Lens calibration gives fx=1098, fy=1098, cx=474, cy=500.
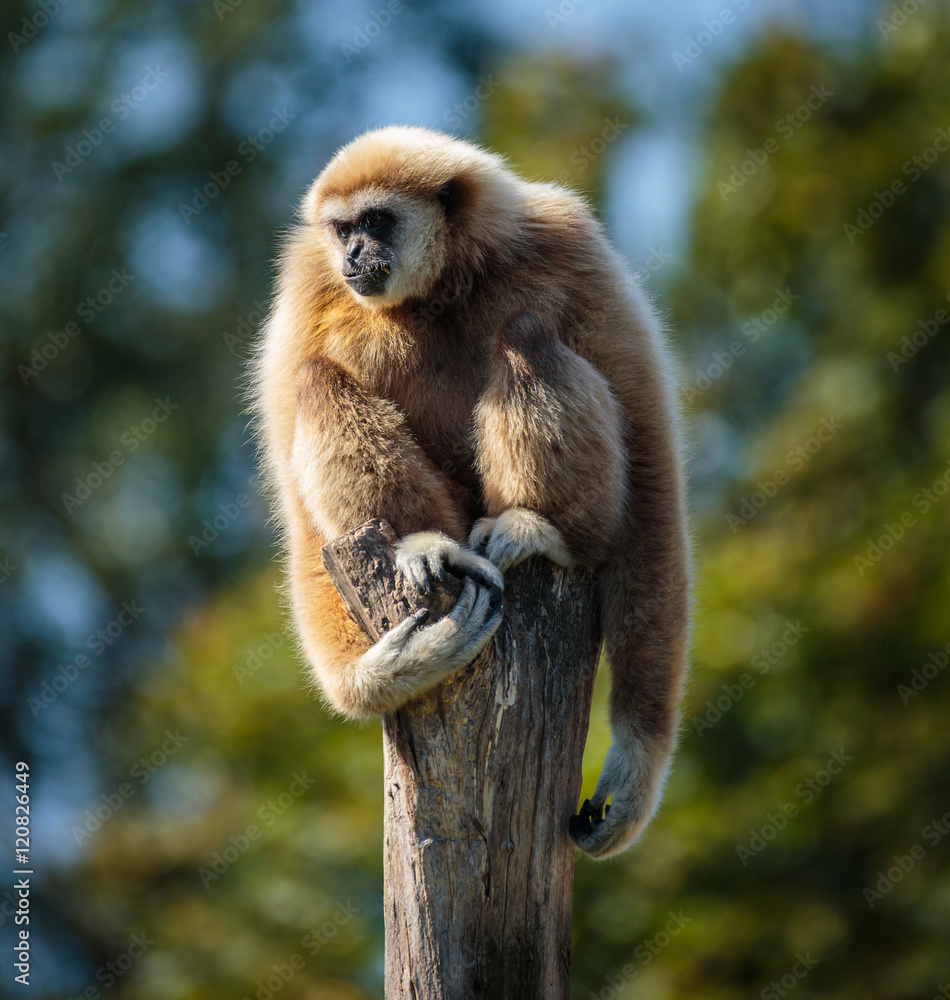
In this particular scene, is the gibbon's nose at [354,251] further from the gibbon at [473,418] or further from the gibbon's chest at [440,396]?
the gibbon's chest at [440,396]

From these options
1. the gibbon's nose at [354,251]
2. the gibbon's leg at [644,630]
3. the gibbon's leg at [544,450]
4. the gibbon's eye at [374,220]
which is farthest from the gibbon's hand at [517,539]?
the gibbon's eye at [374,220]

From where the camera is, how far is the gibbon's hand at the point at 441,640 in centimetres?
323

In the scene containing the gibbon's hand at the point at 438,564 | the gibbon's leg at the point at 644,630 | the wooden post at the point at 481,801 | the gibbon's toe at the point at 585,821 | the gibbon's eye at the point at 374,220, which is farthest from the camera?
the gibbon's eye at the point at 374,220

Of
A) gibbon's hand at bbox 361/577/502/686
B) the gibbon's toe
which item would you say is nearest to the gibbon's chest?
gibbon's hand at bbox 361/577/502/686

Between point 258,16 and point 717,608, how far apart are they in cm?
1057

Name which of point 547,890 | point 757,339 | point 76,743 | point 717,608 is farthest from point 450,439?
point 76,743

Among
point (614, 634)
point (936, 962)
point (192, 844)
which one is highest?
point (192, 844)

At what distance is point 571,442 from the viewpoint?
3.56 meters

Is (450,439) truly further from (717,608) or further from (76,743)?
(76,743)

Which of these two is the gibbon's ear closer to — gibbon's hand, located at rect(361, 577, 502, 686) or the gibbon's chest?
the gibbon's chest

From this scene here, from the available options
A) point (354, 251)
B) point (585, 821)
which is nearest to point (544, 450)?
point (354, 251)

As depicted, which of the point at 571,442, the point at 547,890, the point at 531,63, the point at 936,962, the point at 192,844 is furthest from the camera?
the point at 531,63

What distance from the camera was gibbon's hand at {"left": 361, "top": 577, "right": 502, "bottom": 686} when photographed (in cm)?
323

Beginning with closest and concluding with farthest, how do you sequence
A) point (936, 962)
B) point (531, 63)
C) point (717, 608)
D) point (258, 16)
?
point (936, 962) < point (717, 608) < point (531, 63) < point (258, 16)
